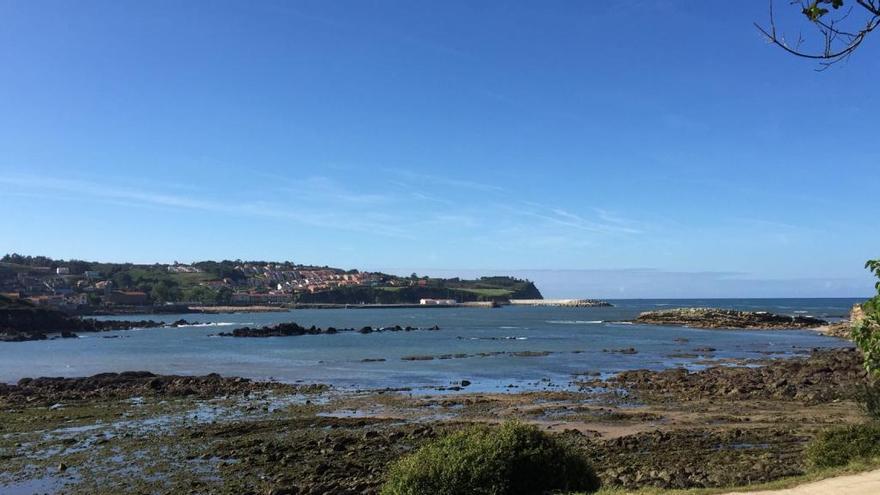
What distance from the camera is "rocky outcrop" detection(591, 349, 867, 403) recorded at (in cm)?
2694

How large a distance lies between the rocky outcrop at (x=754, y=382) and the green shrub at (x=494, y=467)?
18.4 meters

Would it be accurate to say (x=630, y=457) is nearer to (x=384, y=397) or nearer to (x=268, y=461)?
(x=268, y=461)

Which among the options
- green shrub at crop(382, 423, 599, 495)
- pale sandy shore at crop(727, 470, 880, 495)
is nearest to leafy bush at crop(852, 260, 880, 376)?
pale sandy shore at crop(727, 470, 880, 495)

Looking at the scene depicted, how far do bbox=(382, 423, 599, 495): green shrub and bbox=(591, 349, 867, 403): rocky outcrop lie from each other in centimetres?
1840

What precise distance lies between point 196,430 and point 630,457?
13.5 meters

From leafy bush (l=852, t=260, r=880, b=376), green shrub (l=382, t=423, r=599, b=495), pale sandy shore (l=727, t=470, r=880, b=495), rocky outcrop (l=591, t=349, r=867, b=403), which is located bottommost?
rocky outcrop (l=591, t=349, r=867, b=403)

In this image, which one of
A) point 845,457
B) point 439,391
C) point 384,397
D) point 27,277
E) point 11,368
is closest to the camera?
point 845,457

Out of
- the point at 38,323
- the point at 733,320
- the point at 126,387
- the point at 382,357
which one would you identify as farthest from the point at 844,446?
the point at 38,323

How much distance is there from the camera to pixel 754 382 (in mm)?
30578

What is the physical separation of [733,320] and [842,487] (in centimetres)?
9413

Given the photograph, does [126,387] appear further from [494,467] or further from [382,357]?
[494,467]

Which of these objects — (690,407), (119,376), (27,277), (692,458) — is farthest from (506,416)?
(27,277)

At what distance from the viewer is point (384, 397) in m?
28.7

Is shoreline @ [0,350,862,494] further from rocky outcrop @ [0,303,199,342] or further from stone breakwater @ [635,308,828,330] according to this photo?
rocky outcrop @ [0,303,199,342]
